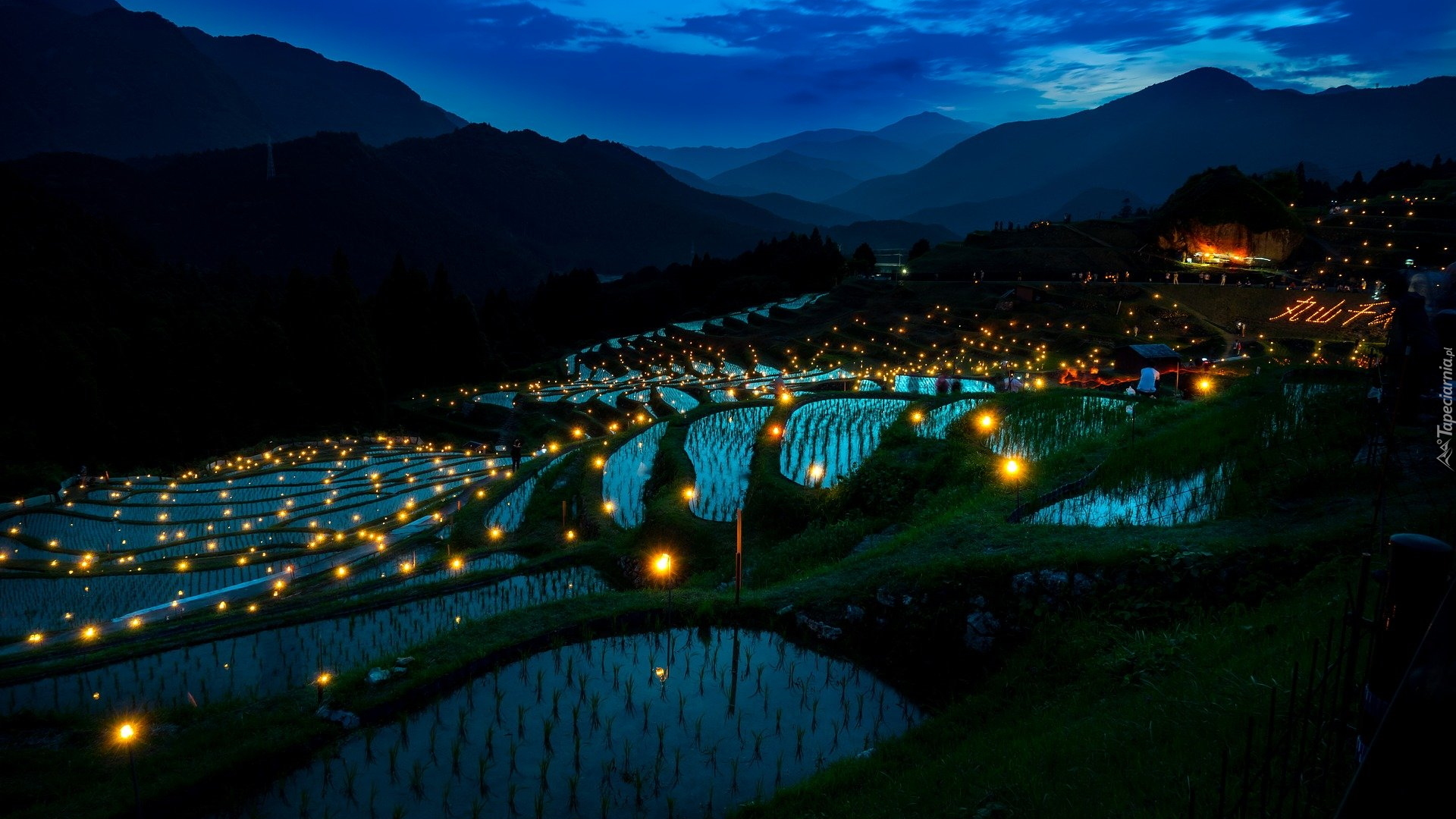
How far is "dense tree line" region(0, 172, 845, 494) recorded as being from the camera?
4206 cm

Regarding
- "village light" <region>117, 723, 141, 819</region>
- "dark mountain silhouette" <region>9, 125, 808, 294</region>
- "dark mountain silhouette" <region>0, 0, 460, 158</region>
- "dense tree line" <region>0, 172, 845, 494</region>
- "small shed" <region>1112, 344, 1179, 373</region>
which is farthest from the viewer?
"dark mountain silhouette" <region>0, 0, 460, 158</region>

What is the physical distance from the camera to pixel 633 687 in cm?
896

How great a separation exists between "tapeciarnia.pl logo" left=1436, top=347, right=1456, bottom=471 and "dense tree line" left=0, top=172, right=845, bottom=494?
45.4 meters

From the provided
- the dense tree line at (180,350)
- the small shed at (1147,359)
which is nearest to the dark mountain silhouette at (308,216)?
the dense tree line at (180,350)

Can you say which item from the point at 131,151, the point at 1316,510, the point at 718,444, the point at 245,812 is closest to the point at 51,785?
the point at 245,812

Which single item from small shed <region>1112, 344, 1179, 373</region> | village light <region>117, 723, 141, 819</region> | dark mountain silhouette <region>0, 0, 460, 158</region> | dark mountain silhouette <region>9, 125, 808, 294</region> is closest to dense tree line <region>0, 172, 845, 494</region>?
dark mountain silhouette <region>9, 125, 808, 294</region>

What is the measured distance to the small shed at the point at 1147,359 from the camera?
30.4 m

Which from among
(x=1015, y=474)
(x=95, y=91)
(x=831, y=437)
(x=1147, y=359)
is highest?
(x=95, y=91)

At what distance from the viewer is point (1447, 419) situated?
910 centimetres

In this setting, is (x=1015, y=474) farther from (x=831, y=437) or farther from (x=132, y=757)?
(x=132, y=757)

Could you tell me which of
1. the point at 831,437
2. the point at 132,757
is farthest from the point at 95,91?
the point at 132,757

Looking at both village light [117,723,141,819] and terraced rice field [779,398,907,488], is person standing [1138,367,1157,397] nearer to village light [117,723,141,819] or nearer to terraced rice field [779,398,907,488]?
terraced rice field [779,398,907,488]

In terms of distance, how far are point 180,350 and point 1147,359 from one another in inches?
2195

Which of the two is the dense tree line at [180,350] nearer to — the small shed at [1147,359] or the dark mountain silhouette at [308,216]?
the dark mountain silhouette at [308,216]
